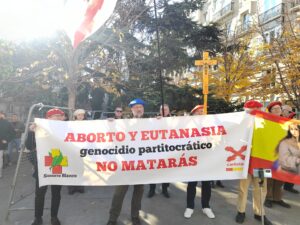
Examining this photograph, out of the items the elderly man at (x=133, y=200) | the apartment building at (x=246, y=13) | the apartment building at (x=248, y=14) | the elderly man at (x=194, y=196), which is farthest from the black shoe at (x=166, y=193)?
the apartment building at (x=246, y=13)

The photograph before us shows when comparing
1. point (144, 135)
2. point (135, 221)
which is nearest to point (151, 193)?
point (135, 221)

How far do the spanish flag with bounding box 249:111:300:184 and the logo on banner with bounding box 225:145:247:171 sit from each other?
16cm

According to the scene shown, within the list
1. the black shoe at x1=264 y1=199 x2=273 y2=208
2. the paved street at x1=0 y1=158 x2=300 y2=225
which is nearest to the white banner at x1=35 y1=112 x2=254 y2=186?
the paved street at x1=0 y1=158 x2=300 y2=225

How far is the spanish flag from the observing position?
191 inches

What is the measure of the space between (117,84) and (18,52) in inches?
152

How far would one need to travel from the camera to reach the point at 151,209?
5.62 meters

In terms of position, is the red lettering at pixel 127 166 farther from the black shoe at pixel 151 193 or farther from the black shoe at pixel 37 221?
the black shoe at pixel 151 193

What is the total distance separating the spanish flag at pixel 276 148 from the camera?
4.85 metres

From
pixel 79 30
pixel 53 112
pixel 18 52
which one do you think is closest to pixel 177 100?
pixel 18 52

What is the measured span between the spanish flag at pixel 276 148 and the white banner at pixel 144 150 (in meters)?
0.15

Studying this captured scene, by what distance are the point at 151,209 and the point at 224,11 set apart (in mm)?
36494

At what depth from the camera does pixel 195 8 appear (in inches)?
538

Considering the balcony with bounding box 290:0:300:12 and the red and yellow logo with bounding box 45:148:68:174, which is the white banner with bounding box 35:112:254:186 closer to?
the red and yellow logo with bounding box 45:148:68:174

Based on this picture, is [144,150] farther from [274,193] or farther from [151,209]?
[274,193]
